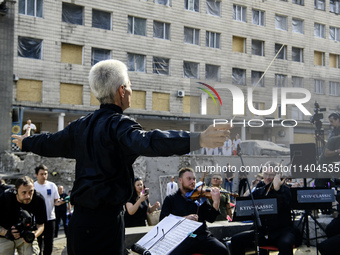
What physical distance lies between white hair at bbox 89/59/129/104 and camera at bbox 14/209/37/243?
3930mm

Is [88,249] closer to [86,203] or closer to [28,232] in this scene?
[86,203]

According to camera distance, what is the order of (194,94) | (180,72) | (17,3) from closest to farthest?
(194,94)
(17,3)
(180,72)

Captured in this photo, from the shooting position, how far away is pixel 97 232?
8.20 feet

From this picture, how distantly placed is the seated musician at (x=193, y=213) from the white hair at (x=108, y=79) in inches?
134

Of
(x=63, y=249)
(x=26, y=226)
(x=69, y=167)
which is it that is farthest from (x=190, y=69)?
(x=26, y=226)

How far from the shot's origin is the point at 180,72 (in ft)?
101

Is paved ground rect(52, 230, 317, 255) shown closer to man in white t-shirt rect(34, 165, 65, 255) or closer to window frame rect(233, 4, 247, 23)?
man in white t-shirt rect(34, 165, 65, 255)

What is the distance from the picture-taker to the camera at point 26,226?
5.87m

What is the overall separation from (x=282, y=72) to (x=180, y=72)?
10097mm

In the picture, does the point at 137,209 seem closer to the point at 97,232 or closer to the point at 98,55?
the point at 97,232

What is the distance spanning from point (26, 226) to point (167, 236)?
2918 mm

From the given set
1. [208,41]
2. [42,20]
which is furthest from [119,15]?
[208,41]

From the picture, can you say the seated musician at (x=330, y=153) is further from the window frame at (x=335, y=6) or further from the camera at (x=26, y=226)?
the window frame at (x=335, y=6)

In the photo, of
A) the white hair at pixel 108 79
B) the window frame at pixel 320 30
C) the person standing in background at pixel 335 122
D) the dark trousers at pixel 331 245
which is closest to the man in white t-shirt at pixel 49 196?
the dark trousers at pixel 331 245
